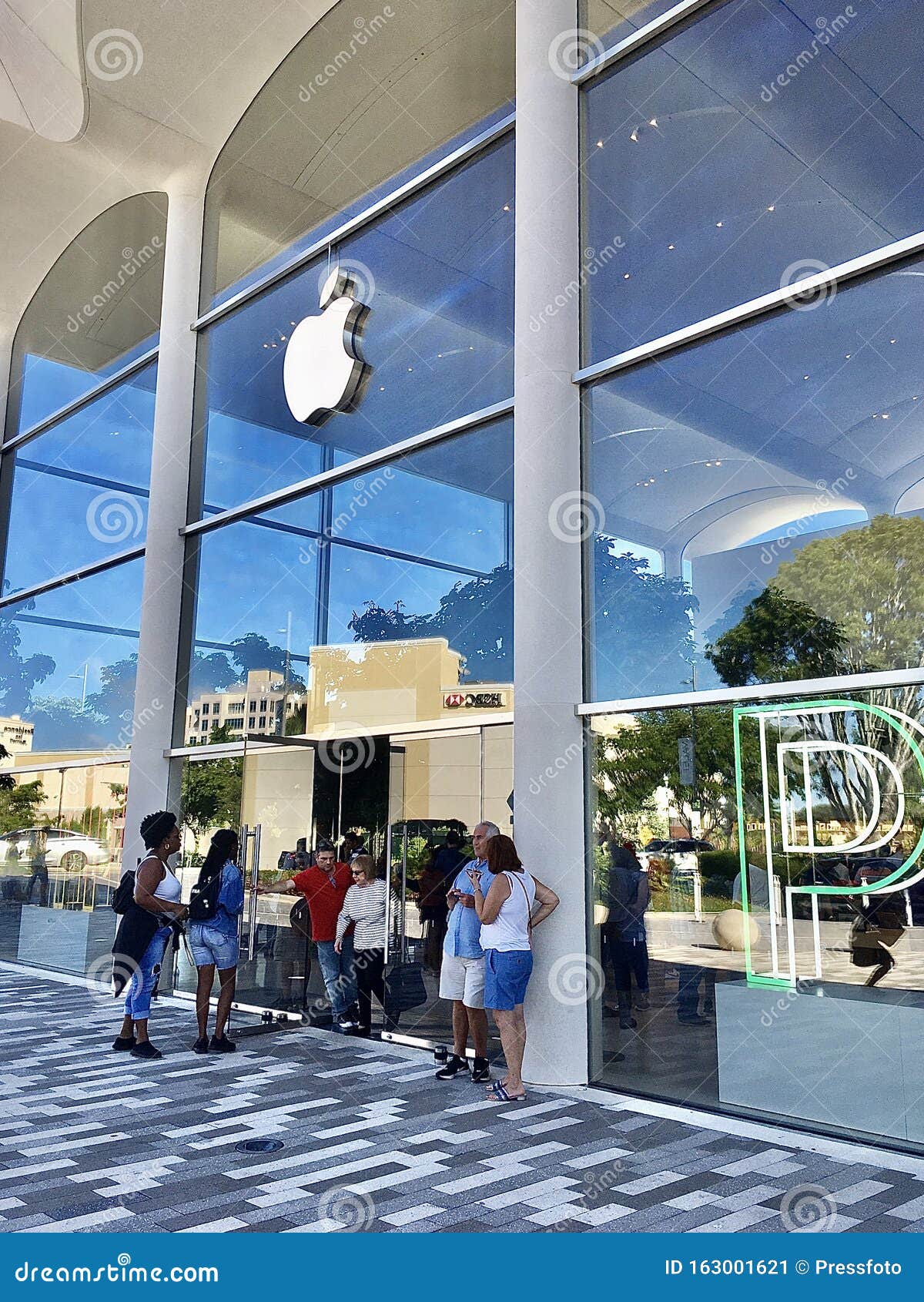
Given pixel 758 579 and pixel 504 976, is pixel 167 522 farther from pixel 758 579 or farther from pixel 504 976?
pixel 758 579

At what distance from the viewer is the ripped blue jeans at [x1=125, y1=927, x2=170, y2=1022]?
7.32 m

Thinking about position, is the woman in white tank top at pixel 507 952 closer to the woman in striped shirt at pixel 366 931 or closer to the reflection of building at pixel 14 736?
the woman in striped shirt at pixel 366 931

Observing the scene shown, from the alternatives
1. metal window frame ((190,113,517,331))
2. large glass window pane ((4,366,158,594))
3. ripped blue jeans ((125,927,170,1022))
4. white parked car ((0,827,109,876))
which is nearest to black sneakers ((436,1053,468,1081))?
ripped blue jeans ((125,927,170,1022))

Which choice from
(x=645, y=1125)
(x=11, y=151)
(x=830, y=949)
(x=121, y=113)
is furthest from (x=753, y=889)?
(x=11, y=151)

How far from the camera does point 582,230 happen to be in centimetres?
731

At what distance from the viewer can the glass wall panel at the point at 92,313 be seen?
1214cm

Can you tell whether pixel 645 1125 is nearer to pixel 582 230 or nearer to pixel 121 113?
pixel 582 230

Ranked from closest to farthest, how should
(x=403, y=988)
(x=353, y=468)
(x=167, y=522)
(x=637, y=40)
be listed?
(x=637, y=40) → (x=403, y=988) → (x=353, y=468) → (x=167, y=522)

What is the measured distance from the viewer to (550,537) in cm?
686
